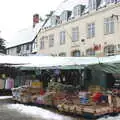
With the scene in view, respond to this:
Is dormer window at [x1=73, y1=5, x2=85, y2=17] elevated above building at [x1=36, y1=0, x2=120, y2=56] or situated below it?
above

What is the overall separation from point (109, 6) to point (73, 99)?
14.1 metres

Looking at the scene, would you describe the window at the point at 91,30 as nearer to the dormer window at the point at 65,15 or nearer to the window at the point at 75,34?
the window at the point at 75,34

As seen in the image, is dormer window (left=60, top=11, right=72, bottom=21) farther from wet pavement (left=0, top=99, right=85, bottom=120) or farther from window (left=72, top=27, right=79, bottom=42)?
wet pavement (left=0, top=99, right=85, bottom=120)

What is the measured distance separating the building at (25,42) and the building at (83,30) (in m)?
6.19

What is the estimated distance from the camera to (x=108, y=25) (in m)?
27.9

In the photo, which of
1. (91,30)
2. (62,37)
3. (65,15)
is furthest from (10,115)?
(65,15)

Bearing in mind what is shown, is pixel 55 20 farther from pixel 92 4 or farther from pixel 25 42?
pixel 25 42

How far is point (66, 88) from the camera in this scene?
55.5ft

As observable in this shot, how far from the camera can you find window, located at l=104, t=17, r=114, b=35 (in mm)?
27531

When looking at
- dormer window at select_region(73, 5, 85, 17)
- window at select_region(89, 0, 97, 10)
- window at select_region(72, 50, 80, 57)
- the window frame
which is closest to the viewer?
window at select_region(89, 0, 97, 10)

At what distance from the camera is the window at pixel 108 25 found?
2753cm

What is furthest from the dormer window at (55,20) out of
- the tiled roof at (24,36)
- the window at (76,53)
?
the tiled roof at (24,36)

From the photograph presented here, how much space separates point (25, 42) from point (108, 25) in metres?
20.2

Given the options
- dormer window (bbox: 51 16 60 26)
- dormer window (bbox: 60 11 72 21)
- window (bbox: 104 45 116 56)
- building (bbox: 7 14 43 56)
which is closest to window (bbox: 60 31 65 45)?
dormer window (bbox: 60 11 72 21)
